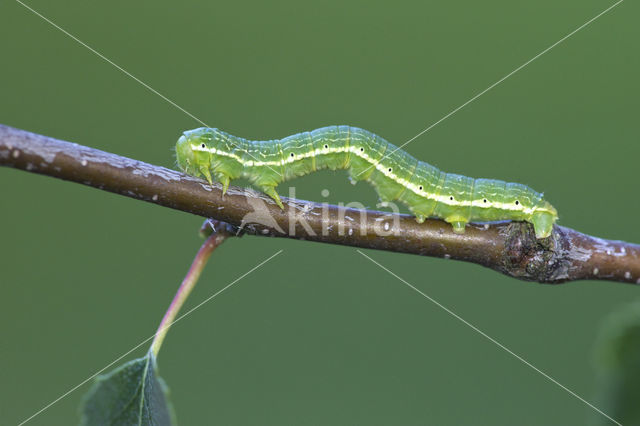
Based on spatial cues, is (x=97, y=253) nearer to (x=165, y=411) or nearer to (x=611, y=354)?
(x=165, y=411)

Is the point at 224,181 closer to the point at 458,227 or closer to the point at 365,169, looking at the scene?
the point at 365,169

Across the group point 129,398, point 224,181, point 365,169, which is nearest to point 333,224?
point 224,181

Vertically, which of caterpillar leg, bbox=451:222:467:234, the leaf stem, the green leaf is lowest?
the green leaf

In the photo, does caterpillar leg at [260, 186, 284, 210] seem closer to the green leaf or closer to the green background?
the green leaf

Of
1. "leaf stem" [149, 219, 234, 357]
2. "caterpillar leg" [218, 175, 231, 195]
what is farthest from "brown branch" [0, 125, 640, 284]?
"leaf stem" [149, 219, 234, 357]

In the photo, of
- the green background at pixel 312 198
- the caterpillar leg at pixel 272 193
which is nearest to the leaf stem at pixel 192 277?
the caterpillar leg at pixel 272 193

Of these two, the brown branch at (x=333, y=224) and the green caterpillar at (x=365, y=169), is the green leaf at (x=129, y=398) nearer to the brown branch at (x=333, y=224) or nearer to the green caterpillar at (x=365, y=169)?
the brown branch at (x=333, y=224)
